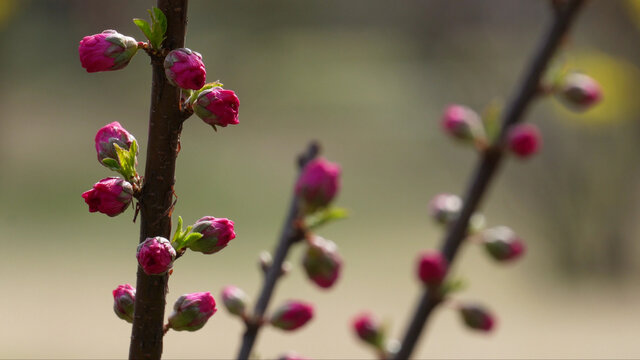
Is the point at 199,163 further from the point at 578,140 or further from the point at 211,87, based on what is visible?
the point at 211,87

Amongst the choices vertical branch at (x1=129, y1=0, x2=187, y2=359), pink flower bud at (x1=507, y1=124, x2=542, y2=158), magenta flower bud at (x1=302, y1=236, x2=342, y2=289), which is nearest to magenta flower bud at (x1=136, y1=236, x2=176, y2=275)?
vertical branch at (x1=129, y1=0, x2=187, y2=359)

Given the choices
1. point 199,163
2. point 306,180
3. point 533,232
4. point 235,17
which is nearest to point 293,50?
point 235,17

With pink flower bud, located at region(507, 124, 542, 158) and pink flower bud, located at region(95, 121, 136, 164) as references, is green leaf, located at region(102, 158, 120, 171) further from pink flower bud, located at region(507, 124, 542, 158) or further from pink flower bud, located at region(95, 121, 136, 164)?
pink flower bud, located at region(507, 124, 542, 158)

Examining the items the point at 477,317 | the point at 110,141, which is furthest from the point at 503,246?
the point at 110,141

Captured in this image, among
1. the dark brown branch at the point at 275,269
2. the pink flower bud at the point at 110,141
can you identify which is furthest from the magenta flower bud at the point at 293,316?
the pink flower bud at the point at 110,141

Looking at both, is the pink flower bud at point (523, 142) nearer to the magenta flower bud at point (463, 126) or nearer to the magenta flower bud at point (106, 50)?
the magenta flower bud at point (463, 126)

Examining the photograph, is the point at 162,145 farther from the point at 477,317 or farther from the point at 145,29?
the point at 477,317
